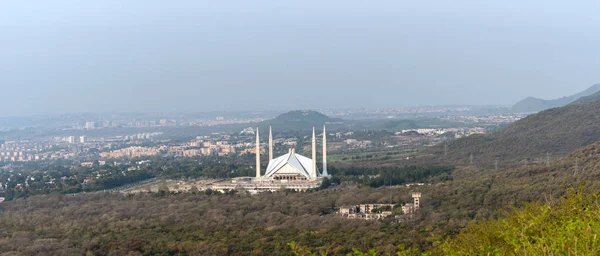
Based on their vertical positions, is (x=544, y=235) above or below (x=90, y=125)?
above

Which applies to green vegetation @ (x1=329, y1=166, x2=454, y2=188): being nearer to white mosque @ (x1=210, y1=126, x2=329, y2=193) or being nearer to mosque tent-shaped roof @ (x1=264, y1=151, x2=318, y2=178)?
white mosque @ (x1=210, y1=126, x2=329, y2=193)

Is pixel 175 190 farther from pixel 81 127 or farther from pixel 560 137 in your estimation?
pixel 81 127

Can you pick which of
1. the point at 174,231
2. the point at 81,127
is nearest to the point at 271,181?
the point at 174,231

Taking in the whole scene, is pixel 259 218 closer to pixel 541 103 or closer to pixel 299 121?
pixel 299 121

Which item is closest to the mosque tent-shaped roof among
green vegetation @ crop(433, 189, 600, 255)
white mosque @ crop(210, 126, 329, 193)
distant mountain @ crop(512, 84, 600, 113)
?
white mosque @ crop(210, 126, 329, 193)

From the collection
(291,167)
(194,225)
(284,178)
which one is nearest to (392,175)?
(291,167)

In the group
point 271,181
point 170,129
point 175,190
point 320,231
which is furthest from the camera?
point 170,129

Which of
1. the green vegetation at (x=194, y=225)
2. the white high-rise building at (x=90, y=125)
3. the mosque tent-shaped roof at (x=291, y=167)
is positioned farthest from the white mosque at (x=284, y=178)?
the white high-rise building at (x=90, y=125)
